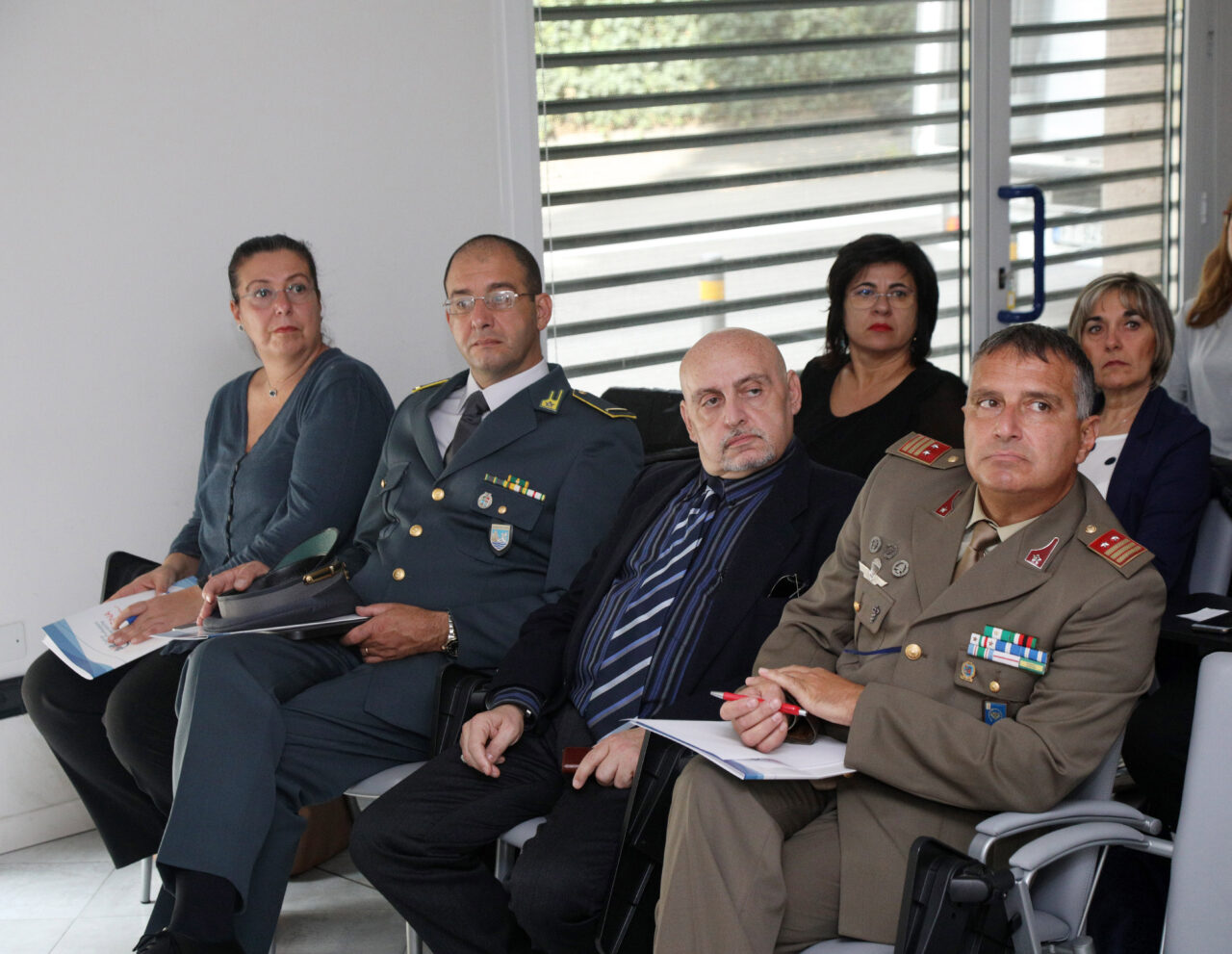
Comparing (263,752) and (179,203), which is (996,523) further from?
(179,203)

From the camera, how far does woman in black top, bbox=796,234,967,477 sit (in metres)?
3.17

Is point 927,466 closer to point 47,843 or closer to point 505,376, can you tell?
point 505,376

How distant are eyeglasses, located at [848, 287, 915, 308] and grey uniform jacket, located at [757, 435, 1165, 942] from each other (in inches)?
52.6

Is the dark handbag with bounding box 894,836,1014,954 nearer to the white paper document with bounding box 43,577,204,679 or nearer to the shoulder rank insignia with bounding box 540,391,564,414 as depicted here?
the shoulder rank insignia with bounding box 540,391,564,414

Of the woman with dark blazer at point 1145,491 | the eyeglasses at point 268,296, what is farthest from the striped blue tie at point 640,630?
the eyeglasses at point 268,296

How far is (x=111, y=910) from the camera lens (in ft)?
10.0

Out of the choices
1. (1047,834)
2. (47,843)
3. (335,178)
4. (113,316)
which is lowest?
(47,843)

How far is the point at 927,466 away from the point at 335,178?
2163 millimetres

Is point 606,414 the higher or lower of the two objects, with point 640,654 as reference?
higher

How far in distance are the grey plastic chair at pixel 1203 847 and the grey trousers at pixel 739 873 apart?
1.04ft

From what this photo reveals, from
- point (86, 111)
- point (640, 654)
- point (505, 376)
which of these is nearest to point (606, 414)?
point (505, 376)

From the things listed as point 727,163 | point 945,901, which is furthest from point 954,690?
point 727,163

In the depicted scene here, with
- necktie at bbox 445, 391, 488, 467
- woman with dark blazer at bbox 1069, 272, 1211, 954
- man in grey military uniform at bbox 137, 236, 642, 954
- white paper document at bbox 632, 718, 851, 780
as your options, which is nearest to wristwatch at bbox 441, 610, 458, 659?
man in grey military uniform at bbox 137, 236, 642, 954

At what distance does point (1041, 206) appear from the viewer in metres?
4.62
